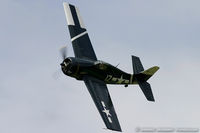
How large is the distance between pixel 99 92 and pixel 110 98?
1132mm

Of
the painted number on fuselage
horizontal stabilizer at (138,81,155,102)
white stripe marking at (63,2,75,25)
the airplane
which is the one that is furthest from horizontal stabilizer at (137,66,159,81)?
white stripe marking at (63,2,75,25)

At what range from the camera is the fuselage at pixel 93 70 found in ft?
164

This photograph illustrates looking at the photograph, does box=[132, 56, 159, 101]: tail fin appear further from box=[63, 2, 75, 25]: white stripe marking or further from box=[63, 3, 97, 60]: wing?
box=[63, 2, 75, 25]: white stripe marking

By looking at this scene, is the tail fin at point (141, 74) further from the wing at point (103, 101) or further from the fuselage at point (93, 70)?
the wing at point (103, 101)

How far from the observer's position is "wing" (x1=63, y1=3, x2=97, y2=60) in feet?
176

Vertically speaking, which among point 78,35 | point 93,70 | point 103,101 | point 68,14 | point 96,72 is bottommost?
point 103,101

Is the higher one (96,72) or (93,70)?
(93,70)

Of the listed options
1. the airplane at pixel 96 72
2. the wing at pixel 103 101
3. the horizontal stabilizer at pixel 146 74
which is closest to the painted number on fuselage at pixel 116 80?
the airplane at pixel 96 72

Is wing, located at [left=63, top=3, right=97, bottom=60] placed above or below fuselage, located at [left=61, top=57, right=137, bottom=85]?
above

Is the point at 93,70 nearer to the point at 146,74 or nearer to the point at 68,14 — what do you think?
the point at 146,74

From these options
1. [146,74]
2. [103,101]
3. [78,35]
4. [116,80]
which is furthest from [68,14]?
[103,101]

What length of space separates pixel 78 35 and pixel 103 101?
28.4 feet

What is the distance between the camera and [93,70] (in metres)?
51.2

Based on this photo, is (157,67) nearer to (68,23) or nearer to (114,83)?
(114,83)
